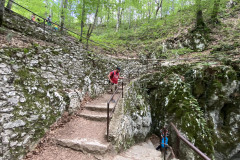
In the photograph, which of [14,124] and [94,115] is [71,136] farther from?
[14,124]

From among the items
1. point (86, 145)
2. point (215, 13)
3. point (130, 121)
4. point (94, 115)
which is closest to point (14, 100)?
point (86, 145)

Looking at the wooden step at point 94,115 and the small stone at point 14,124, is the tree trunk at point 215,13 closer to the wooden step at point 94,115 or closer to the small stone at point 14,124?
the wooden step at point 94,115

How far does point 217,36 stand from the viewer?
13.0m

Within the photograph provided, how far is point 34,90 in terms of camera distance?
4098mm

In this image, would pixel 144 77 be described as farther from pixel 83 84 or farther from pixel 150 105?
pixel 83 84

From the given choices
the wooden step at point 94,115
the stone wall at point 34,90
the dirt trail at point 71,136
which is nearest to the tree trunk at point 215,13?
the stone wall at point 34,90

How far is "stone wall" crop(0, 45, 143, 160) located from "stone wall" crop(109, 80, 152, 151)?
6.64ft

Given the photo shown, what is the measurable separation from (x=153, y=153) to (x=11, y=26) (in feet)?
25.1

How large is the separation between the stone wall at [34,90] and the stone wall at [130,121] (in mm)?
2023

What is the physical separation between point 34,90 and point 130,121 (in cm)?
401

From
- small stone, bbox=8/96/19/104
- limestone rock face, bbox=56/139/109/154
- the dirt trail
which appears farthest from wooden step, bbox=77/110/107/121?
small stone, bbox=8/96/19/104

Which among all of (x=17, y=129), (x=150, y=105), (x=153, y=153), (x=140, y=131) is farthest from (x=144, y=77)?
(x=17, y=129)

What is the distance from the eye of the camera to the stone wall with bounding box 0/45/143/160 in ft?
10.6

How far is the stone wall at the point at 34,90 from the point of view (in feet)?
10.6
